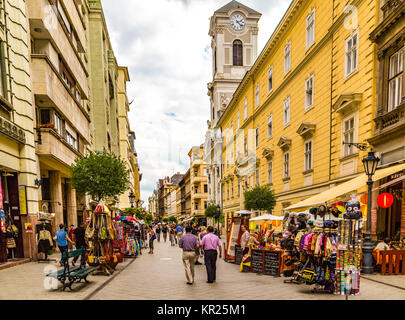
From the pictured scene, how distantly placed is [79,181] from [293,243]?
1157 cm

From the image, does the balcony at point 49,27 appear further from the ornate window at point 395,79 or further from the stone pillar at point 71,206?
the ornate window at point 395,79

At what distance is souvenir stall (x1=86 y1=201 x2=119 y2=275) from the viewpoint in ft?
34.8

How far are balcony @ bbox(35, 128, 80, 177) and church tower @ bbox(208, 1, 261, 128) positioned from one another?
35456 millimetres

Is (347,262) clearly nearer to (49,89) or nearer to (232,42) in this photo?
(49,89)

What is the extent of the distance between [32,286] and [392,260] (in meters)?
11.0

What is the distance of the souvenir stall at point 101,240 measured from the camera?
10609mm

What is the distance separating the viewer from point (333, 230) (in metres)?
8.25

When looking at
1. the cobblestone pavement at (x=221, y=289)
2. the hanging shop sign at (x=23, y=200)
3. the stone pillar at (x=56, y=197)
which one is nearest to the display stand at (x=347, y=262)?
the cobblestone pavement at (x=221, y=289)

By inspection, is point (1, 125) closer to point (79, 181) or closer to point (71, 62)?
point (79, 181)

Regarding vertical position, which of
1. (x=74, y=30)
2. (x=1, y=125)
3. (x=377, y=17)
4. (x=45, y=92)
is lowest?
(x=1, y=125)

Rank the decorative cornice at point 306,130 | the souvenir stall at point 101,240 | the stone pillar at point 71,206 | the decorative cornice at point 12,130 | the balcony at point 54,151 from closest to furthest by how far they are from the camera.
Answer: the souvenir stall at point 101,240
the decorative cornice at point 12,130
the balcony at point 54,151
the decorative cornice at point 306,130
the stone pillar at point 71,206

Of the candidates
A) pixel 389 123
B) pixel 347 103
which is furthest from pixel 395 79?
pixel 347 103

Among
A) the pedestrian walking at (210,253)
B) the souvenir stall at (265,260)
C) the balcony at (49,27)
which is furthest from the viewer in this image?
the balcony at (49,27)
